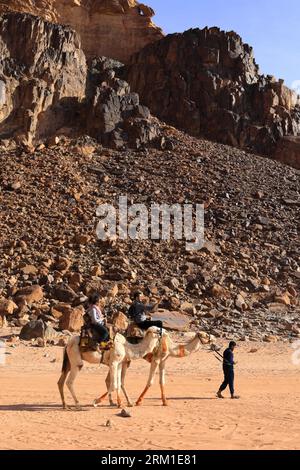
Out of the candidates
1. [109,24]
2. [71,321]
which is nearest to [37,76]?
[109,24]

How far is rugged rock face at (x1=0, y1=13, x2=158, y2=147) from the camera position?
4016cm

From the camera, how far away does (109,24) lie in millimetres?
56562

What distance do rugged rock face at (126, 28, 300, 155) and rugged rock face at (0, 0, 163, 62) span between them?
15.2ft

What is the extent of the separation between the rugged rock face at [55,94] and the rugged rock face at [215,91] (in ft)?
15.5

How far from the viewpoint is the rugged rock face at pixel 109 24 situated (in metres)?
55.7

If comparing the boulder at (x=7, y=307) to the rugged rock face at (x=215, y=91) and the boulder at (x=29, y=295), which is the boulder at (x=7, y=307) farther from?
the rugged rock face at (x=215, y=91)

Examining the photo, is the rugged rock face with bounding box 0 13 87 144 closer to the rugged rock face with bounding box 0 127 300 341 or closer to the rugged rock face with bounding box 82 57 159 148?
the rugged rock face with bounding box 82 57 159 148

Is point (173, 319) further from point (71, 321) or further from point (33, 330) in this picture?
point (33, 330)

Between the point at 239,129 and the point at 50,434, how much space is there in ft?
133

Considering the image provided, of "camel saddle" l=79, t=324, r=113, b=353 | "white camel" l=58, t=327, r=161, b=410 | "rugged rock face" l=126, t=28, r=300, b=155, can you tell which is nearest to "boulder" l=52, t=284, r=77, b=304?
"white camel" l=58, t=327, r=161, b=410

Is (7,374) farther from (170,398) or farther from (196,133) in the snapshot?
(196,133)

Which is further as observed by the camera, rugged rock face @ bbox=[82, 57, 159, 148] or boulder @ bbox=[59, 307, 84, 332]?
rugged rock face @ bbox=[82, 57, 159, 148]

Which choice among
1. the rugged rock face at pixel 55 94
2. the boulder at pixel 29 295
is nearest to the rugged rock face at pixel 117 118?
the rugged rock face at pixel 55 94
